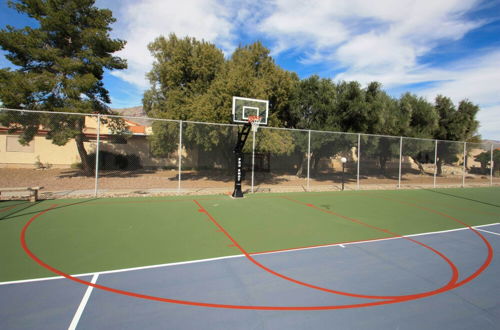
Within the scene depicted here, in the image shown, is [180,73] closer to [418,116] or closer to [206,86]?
[206,86]

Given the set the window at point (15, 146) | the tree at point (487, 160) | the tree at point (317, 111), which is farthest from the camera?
the tree at point (487, 160)

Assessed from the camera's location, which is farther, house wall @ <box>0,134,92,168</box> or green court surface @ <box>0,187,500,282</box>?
house wall @ <box>0,134,92,168</box>

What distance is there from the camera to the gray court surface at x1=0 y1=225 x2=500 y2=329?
9.25 feet

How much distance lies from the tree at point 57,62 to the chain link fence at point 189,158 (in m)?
0.26

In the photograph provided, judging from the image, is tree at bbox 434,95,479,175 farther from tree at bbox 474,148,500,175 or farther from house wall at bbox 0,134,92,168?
house wall at bbox 0,134,92,168

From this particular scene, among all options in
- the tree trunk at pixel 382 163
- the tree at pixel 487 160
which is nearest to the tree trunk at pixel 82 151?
the tree trunk at pixel 382 163

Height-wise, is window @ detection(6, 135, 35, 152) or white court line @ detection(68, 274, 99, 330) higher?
window @ detection(6, 135, 35, 152)

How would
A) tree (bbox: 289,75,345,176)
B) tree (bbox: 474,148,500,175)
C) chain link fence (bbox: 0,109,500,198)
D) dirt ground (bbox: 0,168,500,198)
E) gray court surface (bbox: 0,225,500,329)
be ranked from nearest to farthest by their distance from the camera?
1. gray court surface (bbox: 0,225,500,329)
2. dirt ground (bbox: 0,168,500,198)
3. chain link fence (bbox: 0,109,500,198)
4. tree (bbox: 289,75,345,176)
5. tree (bbox: 474,148,500,175)

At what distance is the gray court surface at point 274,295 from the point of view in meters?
2.82

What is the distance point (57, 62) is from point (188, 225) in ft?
40.9

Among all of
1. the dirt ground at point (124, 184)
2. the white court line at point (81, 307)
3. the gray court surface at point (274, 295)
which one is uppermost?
the dirt ground at point (124, 184)

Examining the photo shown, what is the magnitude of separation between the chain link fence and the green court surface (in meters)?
2.27

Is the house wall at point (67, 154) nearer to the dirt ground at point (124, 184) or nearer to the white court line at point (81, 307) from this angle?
the dirt ground at point (124, 184)

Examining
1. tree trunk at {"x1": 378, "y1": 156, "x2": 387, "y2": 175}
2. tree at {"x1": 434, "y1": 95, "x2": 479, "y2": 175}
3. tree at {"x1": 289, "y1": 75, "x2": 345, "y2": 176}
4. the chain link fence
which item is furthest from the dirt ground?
tree at {"x1": 434, "y1": 95, "x2": 479, "y2": 175}
